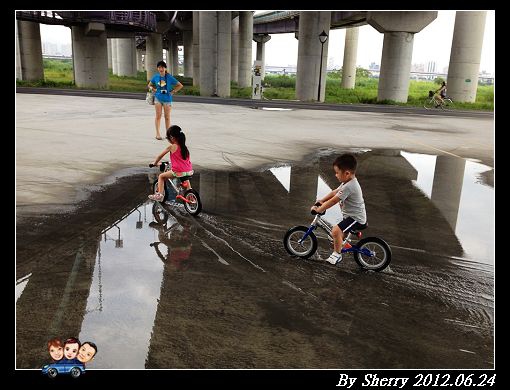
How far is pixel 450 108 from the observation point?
3238 cm

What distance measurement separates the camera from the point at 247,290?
4.65 metres

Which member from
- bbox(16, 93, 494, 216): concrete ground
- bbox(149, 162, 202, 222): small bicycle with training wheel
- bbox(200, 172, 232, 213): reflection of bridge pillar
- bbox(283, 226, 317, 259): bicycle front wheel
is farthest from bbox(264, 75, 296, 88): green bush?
bbox(283, 226, 317, 259): bicycle front wheel

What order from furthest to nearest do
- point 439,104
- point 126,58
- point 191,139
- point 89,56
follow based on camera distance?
point 126,58
point 89,56
point 439,104
point 191,139

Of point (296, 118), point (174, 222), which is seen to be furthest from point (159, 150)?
point (296, 118)

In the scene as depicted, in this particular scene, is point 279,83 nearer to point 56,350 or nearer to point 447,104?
point 447,104

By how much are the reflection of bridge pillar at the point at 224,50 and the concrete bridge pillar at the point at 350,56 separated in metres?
33.5

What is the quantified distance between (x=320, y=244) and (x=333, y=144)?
8.70 meters

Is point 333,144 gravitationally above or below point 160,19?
below

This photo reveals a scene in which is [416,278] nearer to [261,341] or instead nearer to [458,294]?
[458,294]

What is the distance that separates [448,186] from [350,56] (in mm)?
57819

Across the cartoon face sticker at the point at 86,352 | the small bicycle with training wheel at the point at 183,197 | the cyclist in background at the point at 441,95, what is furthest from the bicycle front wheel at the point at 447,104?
the cartoon face sticker at the point at 86,352

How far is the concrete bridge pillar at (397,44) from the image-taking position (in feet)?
108

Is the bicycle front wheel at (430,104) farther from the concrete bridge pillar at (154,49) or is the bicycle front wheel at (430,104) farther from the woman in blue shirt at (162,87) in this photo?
the concrete bridge pillar at (154,49)

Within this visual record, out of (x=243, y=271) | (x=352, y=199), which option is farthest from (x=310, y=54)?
(x=243, y=271)
